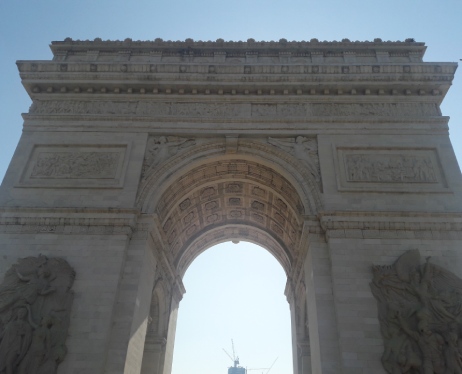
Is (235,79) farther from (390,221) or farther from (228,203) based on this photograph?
(390,221)

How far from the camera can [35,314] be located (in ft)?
36.7

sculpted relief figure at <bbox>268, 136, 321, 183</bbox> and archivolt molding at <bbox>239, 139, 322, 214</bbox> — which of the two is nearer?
archivolt molding at <bbox>239, 139, 322, 214</bbox>

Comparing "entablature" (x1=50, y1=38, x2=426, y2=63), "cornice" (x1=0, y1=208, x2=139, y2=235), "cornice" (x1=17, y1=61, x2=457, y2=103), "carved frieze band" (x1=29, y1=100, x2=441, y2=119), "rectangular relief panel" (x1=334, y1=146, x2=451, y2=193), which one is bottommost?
"cornice" (x1=0, y1=208, x2=139, y2=235)

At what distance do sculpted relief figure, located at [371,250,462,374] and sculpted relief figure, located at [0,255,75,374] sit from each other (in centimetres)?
895

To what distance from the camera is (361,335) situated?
10.9 meters

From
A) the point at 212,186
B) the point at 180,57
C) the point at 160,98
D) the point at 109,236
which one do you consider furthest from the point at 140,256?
the point at 180,57

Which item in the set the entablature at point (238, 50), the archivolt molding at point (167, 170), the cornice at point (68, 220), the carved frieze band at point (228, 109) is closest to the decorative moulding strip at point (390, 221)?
the carved frieze band at point (228, 109)

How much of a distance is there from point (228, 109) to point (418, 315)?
9.82 meters

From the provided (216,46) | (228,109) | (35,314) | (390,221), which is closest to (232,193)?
(228,109)

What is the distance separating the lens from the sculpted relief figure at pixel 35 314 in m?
10.4

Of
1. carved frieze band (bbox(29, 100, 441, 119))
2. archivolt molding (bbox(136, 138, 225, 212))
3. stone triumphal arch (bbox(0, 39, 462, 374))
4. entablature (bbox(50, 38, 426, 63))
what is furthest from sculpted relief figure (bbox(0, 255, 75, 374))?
entablature (bbox(50, 38, 426, 63))

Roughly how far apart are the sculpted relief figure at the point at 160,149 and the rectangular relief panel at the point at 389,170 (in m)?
5.80

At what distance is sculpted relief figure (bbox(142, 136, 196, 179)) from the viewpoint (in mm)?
14572

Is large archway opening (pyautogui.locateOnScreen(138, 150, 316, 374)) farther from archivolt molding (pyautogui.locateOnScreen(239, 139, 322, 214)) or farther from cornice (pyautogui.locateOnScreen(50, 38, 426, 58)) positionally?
cornice (pyautogui.locateOnScreen(50, 38, 426, 58))
